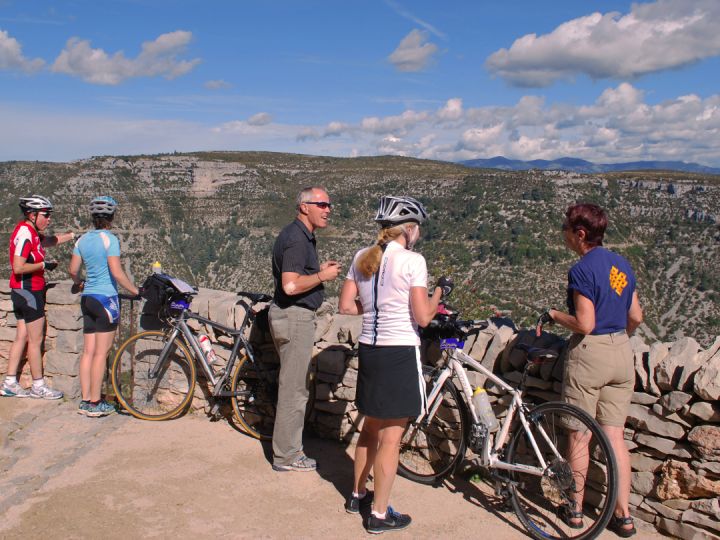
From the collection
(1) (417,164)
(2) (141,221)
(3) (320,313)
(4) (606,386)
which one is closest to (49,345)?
(3) (320,313)

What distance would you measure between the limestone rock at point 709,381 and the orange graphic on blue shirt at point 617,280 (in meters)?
0.68

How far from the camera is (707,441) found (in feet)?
11.8

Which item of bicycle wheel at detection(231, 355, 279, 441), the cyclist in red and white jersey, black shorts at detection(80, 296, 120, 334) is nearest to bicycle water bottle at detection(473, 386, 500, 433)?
bicycle wheel at detection(231, 355, 279, 441)

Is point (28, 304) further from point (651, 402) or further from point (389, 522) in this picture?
point (651, 402)

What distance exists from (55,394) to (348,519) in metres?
3.55

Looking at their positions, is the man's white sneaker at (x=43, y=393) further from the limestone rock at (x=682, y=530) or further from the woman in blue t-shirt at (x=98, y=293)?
the limestone rock at (x=682, y=530)

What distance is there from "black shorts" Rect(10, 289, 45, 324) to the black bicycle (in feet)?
3.30

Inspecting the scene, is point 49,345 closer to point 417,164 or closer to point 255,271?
point 255,271

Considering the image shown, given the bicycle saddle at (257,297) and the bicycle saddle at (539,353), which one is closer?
the bicycle saddle at (539,353)

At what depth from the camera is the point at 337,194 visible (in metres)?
59.3

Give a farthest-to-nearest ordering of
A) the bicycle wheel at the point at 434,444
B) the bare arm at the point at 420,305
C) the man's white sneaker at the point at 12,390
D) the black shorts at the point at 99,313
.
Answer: the man's white sneaker at the point at 12,390, the black shorts at the point at 99,313, the bicycle wheel at the point at 434,444, the bare arm at the point at 420,305

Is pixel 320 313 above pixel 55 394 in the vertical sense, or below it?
above

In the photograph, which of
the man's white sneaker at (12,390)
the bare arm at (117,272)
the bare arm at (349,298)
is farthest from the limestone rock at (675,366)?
the man's white sneaker at (12,390)

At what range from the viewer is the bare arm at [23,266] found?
17.8 feet
